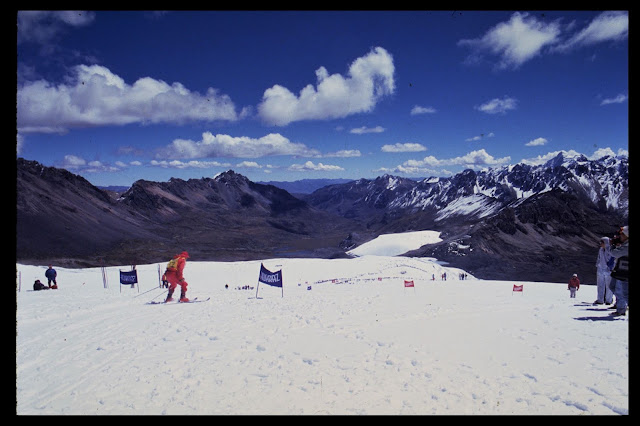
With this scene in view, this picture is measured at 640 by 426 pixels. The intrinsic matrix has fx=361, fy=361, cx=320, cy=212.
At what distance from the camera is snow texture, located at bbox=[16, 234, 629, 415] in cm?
657

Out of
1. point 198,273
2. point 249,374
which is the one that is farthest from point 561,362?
point 198,273

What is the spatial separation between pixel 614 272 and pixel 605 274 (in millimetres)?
7886

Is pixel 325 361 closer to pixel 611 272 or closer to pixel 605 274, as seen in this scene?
pixel 611 272

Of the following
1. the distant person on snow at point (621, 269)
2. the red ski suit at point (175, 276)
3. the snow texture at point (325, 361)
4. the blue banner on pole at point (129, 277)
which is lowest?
the blue banner on pole at point (129, 277)

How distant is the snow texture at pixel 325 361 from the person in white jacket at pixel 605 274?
0.77 meters

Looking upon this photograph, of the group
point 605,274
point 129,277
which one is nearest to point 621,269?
point 605,274

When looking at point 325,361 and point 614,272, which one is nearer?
point 614,272

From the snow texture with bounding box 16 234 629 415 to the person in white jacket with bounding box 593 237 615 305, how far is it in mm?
771

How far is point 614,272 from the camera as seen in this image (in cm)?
847

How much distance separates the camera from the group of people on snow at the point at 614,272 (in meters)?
8.57

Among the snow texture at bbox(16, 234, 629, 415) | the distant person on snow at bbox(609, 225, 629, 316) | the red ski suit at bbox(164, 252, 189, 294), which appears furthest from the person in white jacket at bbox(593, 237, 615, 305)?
the red ski suit at bbox(164, 252, 189, 294)

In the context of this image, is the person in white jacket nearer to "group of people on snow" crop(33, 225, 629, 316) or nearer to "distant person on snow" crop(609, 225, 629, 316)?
"group of people on snow" crop(33, 225, 629, 316)

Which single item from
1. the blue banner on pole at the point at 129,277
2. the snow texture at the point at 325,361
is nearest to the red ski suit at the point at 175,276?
the snow texture at the point at 325,361

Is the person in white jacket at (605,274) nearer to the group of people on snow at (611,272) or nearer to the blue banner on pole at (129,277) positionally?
the group of people on snow at (611,272)
